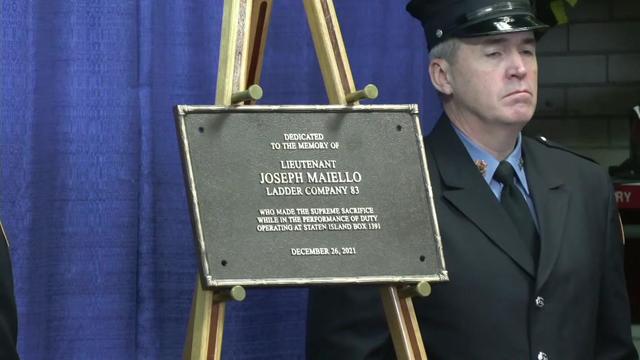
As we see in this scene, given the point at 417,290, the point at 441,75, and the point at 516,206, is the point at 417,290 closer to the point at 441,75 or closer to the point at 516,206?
the point at 516,206

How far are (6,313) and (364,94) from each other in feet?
2.49

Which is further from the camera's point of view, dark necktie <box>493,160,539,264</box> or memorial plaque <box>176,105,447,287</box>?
dark necktie <box>493,160,539,264</box>

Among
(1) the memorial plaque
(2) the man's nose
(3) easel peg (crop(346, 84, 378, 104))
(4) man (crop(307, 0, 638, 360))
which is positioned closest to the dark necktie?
(4) man (crop(307, 0, 638, 360))

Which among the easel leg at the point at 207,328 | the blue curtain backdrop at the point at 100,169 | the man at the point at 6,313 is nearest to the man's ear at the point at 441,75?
the blue curtain backdrop at the point at 100,169

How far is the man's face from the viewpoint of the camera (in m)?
2.93

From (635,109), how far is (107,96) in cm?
267

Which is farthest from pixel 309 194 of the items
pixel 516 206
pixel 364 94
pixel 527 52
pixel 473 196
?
pixel 527 52

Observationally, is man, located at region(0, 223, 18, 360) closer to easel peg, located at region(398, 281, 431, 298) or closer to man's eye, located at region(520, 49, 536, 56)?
easel peg, located at region(398, 281, 431, 298)

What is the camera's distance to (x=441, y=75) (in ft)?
9.91

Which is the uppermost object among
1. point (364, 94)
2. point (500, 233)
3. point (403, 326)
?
point (364, 94)

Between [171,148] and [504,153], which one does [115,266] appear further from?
[504,153]

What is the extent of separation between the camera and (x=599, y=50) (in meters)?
6.05

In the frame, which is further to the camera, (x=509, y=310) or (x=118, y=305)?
(x=118, y=305)

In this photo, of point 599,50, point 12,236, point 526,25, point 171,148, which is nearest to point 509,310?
point 526,25
